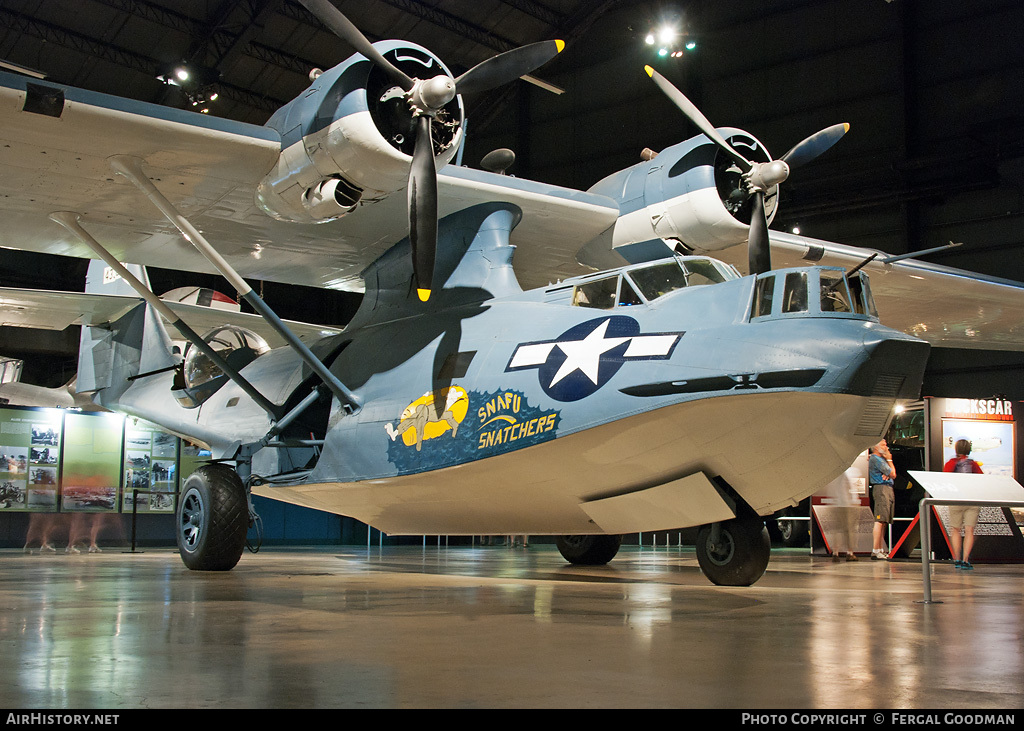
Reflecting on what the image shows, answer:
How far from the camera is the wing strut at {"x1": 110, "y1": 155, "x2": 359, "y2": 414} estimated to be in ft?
26.7

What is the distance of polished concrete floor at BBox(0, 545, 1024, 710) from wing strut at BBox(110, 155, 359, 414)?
6.56 ft

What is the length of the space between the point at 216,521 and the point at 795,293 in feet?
19.7

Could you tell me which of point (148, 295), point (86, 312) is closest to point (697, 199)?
point (148, 295)

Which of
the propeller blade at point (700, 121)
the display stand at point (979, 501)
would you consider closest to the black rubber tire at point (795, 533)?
the display stand at point (979, 501)

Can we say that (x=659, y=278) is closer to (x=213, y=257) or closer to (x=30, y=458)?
(x=213, y=257)

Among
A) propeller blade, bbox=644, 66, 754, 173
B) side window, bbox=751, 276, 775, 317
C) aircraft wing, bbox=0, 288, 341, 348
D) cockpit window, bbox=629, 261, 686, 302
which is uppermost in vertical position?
propeller blade, bbox=644, 66, 754, 173

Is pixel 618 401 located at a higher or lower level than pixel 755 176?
lower

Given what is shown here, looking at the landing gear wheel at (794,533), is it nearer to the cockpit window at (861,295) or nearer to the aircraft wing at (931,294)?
the aircraft wing at (931,294)

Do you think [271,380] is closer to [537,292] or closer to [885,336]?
[537,292]

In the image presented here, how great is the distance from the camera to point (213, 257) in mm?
8461

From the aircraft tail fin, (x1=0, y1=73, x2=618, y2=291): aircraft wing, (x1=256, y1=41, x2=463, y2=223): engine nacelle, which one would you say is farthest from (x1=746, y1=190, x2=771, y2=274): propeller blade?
the aircraft tail fin

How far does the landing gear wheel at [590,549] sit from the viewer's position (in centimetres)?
1142

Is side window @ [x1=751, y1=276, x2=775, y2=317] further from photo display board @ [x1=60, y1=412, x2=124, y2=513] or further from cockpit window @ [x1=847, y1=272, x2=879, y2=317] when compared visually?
photo display board @ [x1=60, y1=412, x2=124, y2=513]
